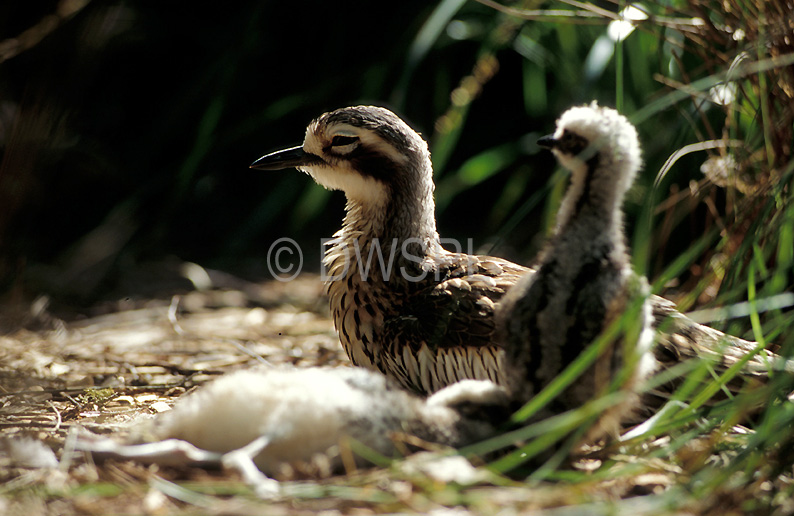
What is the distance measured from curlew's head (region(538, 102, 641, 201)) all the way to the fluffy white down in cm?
81

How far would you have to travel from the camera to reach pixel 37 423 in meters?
2.95

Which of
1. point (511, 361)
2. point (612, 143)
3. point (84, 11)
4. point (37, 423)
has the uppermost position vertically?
point (84, 11)

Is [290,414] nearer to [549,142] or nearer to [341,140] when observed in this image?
[549,142]

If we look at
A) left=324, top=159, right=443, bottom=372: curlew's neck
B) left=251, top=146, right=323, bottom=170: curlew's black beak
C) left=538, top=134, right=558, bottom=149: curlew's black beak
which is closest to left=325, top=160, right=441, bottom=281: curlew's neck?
left=324, top=159, right=443, bottom=372: curlew's neck

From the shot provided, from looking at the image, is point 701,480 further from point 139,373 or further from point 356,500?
point 139,373

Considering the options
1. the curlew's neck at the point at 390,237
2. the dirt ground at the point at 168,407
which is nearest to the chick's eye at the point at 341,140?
the curlew's neck at the point at 390,237

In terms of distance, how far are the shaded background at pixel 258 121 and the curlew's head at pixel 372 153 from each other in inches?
37.7

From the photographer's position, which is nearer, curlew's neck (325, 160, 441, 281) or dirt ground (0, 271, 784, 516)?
dirt ground (0, 271, 784, 516)

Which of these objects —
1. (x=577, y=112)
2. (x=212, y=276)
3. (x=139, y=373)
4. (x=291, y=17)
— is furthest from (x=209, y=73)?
(x=577, y=112)

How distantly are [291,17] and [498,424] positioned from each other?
4.04 metres

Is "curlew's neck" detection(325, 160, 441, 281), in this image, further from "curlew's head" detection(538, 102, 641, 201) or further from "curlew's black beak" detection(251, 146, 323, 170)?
"curlew's head" detection(538, 102, 641, 201)

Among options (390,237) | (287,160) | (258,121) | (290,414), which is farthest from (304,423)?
(258,121)

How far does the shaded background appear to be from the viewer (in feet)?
15.5

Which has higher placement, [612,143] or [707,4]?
[707,4]
